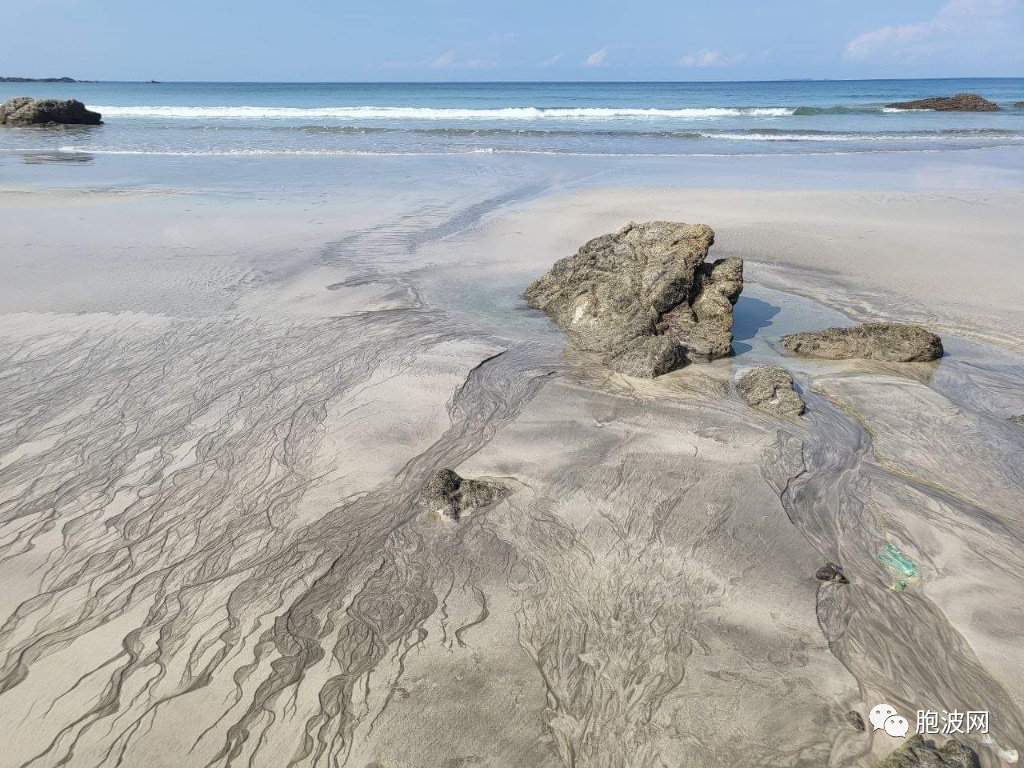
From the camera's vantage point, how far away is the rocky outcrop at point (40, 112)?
1103 inches

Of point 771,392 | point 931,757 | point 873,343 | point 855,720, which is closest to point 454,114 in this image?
point 873,343

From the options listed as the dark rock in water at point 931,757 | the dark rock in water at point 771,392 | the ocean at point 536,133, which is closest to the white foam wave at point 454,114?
the ocean at point 536,133

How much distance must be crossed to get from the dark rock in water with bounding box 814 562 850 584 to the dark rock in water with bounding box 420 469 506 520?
161cm

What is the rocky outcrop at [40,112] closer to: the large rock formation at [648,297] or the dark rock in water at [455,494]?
the large rock formation at [648,297]

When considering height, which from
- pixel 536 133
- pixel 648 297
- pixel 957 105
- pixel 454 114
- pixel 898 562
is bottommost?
pixel 957 105

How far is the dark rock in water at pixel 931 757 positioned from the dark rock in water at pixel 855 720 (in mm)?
134

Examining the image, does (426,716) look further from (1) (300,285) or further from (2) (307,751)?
(1) (300,285)

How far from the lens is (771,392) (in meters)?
4.86

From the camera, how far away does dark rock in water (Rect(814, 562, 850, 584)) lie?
323cm

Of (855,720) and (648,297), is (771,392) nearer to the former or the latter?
(648,297)

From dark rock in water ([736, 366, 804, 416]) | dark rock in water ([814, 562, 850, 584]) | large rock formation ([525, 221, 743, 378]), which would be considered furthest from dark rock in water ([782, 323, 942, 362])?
dark rock in water ([814, 562, 850, 584])

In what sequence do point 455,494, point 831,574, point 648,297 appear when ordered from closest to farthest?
point 831,574
point 455,494
point 648,297

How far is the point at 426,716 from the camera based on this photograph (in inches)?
98.8

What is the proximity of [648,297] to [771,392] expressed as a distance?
1738mm
